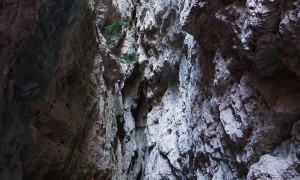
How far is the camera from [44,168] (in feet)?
19.0

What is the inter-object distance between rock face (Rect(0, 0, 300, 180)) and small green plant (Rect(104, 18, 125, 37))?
3295 millimetres

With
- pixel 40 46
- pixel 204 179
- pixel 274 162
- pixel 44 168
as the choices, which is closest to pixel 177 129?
pixel 204 179

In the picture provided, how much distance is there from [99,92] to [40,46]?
3.58 metres

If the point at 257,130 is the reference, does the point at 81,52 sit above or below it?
above

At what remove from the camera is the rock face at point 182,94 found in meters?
4.19

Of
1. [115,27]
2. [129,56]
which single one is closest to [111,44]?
[115,27]

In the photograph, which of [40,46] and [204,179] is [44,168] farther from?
[204,179]

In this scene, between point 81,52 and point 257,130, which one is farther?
point 81,52

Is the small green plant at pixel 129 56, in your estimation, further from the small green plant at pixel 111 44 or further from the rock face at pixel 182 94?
the rock face at pixel 182 94

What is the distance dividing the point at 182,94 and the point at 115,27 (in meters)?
4.44

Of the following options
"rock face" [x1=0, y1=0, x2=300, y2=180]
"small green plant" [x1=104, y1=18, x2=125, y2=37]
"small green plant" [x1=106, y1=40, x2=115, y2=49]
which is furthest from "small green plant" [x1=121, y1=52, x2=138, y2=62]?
"rock face" [x1=0, y1=0, x2=300, y2=180]

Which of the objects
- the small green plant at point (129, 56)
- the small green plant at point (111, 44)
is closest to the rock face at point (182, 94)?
the small green plant at point (111, 44)

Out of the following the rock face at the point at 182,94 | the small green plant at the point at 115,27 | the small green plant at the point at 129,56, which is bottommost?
the rock face at the point at 182,94

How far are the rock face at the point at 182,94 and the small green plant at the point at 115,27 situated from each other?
3.29m
